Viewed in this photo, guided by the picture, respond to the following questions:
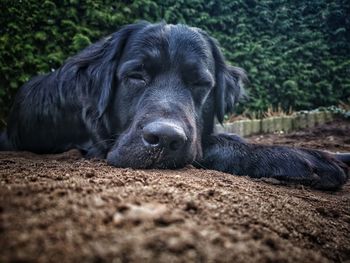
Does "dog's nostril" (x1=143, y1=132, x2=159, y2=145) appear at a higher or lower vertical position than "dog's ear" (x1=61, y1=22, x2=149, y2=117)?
lower

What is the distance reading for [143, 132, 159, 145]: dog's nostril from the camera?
74.3 inches

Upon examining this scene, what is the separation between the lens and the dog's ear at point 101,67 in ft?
8.87

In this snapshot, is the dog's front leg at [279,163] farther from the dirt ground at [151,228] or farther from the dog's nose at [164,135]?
the dirt ground at [151,228]

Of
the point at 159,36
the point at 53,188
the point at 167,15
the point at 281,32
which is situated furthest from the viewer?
the point at 281,32

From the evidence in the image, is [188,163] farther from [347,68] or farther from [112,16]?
[347,68]

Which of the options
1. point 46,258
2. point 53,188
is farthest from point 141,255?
point 53,188

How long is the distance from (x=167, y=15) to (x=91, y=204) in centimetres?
589

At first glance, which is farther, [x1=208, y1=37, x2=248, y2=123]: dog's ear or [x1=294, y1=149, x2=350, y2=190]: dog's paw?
[x1=208, y1=37, x2=248, y2=123]: dog's ear

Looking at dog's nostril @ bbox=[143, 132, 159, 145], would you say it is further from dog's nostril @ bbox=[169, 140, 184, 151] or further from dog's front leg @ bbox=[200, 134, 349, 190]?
dog's front leg @ bbox=[200, 134, 349, 190]

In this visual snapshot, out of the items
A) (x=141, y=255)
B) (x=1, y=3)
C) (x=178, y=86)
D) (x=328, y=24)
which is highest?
(x=328, y=24)

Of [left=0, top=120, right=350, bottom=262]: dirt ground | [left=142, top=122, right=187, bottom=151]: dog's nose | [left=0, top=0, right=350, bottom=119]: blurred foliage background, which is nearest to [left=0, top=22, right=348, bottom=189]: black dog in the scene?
[left=142, top=122, right=187, bottom=151]: dog's nose

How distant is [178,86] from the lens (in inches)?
98.3

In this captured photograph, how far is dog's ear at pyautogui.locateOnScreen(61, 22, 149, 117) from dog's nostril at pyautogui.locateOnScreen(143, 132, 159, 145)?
89cm

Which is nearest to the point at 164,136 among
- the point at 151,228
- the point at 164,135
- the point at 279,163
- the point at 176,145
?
the point at 164,135
